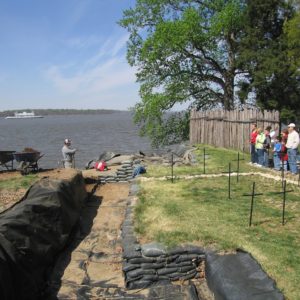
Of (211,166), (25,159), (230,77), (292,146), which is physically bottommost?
(211,166)

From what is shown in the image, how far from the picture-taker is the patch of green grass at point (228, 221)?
7.34m

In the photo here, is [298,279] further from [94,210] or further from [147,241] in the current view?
[94,210]

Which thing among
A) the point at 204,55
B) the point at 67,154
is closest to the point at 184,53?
the point at 204,55

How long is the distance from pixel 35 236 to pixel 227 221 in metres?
4.06

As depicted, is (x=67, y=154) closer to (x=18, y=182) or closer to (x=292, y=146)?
(x=18, y=182)

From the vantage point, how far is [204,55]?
28625 millimetres

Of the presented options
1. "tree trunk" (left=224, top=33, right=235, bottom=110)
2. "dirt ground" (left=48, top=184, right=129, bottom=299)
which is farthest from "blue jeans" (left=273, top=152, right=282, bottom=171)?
"tree trunk" (left=224, top=33, right=235, bottom=110)

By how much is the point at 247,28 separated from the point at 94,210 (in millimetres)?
16634

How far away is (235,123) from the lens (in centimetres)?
2123

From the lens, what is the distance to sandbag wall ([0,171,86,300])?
676cm

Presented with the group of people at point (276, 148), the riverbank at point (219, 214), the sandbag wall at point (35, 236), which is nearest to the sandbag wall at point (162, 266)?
the riverbank at point (219, 214)

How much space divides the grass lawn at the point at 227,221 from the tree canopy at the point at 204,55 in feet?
42.0

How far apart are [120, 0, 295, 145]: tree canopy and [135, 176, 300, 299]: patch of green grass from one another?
42.5ft

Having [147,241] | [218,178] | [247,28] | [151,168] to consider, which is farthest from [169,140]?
[147,241]
